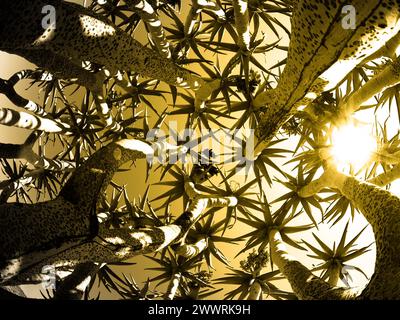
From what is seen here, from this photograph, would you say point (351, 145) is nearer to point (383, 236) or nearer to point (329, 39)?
point (383, 236)

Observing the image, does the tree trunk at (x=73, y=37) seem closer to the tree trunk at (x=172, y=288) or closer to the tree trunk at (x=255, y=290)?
the tree trunk at (x=172, y=288)

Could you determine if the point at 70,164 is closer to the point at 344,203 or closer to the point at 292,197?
the point at 292,197

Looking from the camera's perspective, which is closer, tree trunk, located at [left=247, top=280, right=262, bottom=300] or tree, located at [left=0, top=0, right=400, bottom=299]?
tree, located at [left=0, top=0, right=400, bottom=299]

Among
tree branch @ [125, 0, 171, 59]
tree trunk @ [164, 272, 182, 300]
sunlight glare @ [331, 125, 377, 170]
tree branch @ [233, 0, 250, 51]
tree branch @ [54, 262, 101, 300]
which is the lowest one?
tree branch @ [54, 262, 101, 300]

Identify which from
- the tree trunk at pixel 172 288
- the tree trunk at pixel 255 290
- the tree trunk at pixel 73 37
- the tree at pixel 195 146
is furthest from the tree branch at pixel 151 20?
the tree trunk at pixel 255 290

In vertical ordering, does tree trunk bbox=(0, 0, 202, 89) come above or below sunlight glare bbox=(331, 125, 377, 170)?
below

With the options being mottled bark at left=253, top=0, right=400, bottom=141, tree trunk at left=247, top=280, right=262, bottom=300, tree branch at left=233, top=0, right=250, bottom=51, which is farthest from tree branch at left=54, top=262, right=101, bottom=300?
tree branch at left=233, top=0, right=250, bottom=51

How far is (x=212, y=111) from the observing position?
4.18m

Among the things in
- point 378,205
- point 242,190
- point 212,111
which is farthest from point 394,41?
point 212,111

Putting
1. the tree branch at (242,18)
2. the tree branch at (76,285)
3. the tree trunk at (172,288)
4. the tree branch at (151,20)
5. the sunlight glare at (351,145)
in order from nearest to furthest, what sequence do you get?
the tree branch at (76,285), the tree branch at (151,20), the tree branch at (242,18), the tree trunk at (172,288), the sunlight glare at (351,145)

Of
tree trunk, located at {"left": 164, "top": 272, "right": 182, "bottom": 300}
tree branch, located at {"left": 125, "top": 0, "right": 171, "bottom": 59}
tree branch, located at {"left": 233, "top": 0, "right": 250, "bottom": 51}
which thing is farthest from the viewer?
tree trunk, located at {"left": 164, "top": 272, "right": 182, "bottom": 300}

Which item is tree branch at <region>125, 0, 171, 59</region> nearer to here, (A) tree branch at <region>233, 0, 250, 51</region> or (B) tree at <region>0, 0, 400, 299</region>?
(B) tree at <region>0, 0, 400, 299</region>

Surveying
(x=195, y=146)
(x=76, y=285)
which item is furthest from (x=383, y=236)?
(x=195, y=146)

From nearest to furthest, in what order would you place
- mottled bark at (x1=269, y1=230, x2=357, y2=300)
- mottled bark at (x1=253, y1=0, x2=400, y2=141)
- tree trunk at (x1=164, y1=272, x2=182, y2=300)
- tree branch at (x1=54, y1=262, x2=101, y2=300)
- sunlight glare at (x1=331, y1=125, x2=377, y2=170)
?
1. mottled bark at (x1=253, y1=0, x2=400, y2=141)
2. mottled bark at (x1=269, y1=230, x2=357, y2=300)
3. tree branch at (x1=54, y1=262, x2=101, y2=300)
4. tree trunk at (x1=164, y1=272, x2=182, y2=300)
5. sunlight glare at (x1=331, y1=125, x2=377, y2=170)
